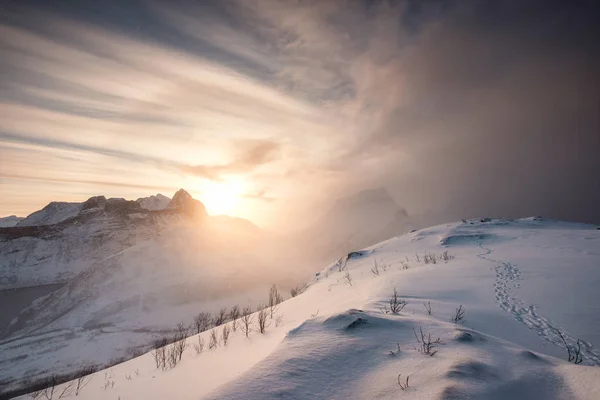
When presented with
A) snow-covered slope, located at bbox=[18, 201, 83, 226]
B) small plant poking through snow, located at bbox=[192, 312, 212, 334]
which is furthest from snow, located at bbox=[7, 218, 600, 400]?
snow-covered slope, located at bbox=[18, 201, 83, 226]

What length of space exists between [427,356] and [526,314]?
4699 mm

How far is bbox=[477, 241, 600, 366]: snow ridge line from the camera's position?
469cm

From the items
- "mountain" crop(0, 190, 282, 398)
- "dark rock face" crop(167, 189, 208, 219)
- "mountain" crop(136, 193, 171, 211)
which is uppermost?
"mountain" crop(136, 193, 171, 211)

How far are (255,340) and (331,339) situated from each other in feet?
10.1

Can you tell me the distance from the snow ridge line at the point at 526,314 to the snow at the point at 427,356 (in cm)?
3

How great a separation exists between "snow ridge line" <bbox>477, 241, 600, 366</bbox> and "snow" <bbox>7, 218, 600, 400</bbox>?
0.08ft

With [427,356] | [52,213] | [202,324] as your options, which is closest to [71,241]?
[52,213]

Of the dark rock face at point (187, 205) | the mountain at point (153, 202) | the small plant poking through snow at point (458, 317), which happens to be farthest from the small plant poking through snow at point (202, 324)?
the mountain at point (153, 202)

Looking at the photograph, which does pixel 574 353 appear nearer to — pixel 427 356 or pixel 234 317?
pixel 427 356

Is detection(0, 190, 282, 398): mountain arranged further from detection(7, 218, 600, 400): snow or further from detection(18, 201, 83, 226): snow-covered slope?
detection(7, 218, 600, 400): snow

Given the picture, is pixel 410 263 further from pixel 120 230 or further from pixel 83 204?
pixel 83 204

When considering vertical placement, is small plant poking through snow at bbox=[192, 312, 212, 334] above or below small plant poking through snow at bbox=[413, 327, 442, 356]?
below

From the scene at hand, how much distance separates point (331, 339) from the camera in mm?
4086

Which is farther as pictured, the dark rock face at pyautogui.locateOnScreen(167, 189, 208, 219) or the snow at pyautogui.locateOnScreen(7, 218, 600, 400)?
the dark rock face at pyautogui.locateOnScreen(167, 189, 208, 219)
